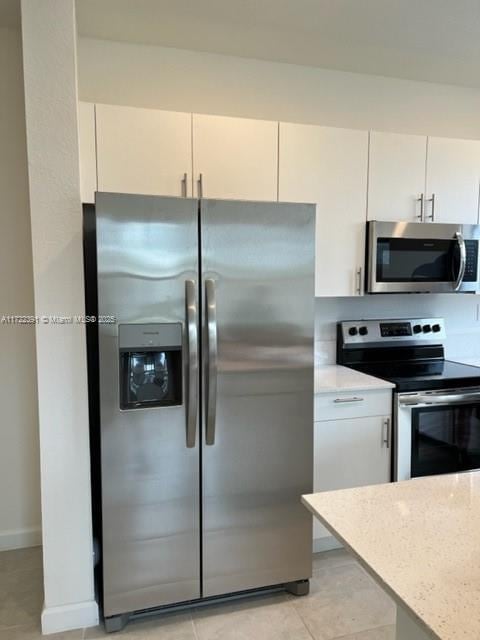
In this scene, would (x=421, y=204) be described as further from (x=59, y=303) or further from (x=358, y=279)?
(x=59, y=303)

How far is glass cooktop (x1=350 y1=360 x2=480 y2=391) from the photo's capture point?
2510mm

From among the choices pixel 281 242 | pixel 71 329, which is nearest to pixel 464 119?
pixel 281 242

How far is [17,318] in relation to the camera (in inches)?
97.4

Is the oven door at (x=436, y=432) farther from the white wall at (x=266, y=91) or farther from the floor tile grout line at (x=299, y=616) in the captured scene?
the white wall at (x=266, y=91)

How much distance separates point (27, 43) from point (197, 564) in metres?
2.22

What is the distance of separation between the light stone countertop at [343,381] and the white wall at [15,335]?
5.29 feet

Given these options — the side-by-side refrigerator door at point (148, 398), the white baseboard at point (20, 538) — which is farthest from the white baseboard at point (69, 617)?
the white baseboard at point (20, 538)

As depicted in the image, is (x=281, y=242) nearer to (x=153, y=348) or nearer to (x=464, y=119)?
(x=153, y=348)

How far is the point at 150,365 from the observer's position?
6.36 ft

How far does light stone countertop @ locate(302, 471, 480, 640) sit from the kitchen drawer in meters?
1.08

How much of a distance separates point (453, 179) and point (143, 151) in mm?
1849

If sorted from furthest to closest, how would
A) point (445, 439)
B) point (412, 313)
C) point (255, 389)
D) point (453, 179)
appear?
point (412, 313)
point (453, 179)
point (445, 439)
point (255, 389)

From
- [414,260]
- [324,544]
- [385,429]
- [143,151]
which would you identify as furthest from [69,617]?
[414,260]

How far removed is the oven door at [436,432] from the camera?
250cm
